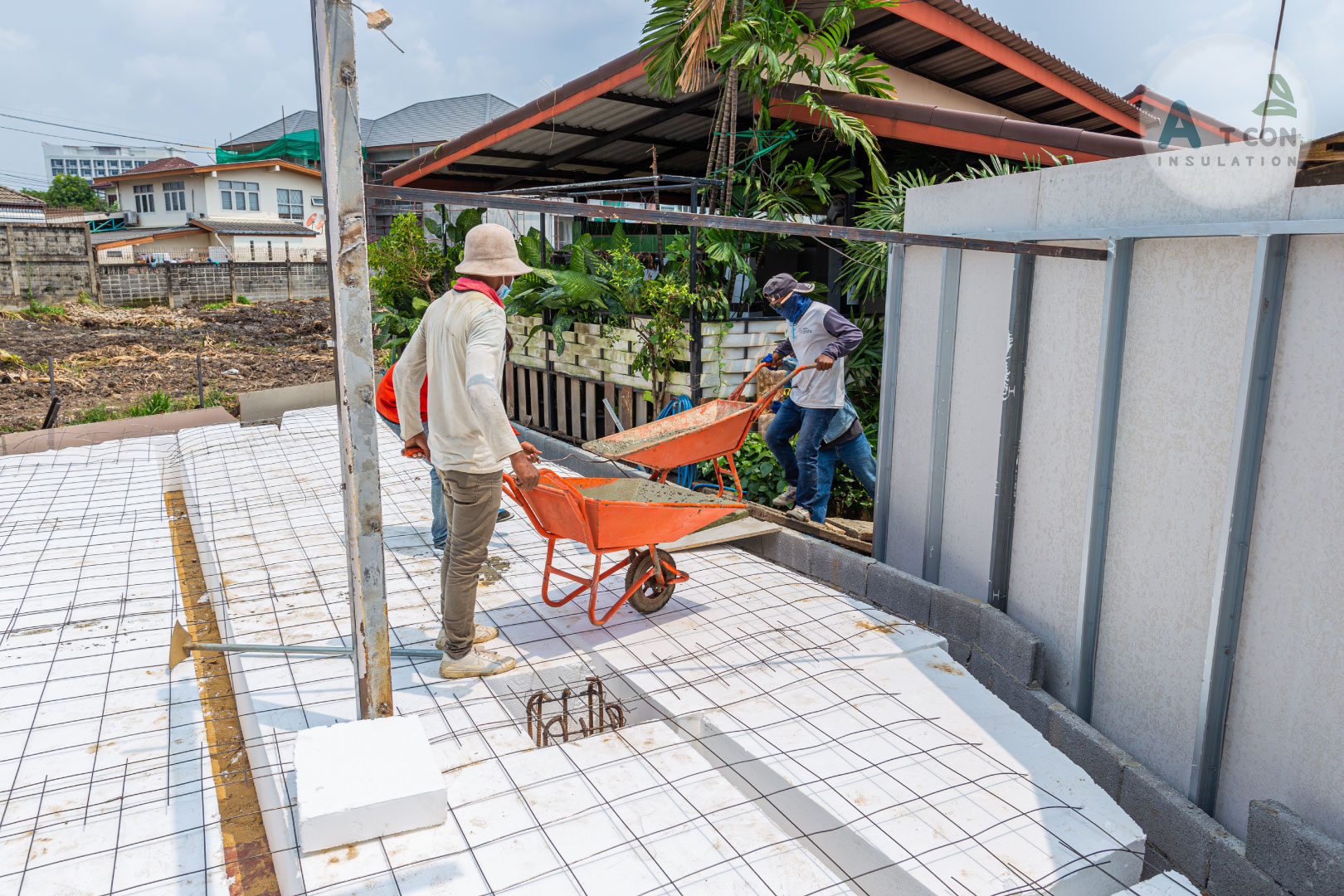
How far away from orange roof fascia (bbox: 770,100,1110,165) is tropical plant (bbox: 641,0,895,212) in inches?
3.2

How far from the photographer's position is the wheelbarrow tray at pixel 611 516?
3.92m

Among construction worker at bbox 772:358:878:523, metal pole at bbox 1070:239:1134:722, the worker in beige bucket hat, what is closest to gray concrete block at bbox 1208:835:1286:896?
metal pole at bbox 1070:239:1134:722

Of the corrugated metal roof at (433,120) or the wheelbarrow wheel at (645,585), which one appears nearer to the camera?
the wheelbarrow wheel at (645,585)

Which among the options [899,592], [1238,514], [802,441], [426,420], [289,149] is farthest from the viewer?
[289,149]

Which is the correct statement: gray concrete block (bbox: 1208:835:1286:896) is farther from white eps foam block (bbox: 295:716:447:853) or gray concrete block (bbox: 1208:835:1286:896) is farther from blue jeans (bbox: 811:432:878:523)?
blue jeans (bbox: 811:432:878:523)

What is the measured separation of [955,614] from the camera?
4.30 metres

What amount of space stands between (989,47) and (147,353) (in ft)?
60.6

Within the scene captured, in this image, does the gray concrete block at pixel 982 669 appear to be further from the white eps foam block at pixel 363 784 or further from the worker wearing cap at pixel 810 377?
the white eps foam block at pixel 363 784

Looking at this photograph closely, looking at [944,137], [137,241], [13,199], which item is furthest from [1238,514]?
[13,199]

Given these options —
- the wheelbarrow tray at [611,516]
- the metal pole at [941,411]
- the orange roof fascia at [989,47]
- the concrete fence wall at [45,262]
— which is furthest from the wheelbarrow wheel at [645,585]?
the concrete fence wall at [45,262]

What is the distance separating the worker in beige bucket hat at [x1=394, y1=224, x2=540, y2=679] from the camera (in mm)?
3590

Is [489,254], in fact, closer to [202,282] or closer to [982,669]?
[982,669]

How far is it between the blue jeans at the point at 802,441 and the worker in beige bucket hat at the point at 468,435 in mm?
2455

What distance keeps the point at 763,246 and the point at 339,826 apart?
6.06 m
